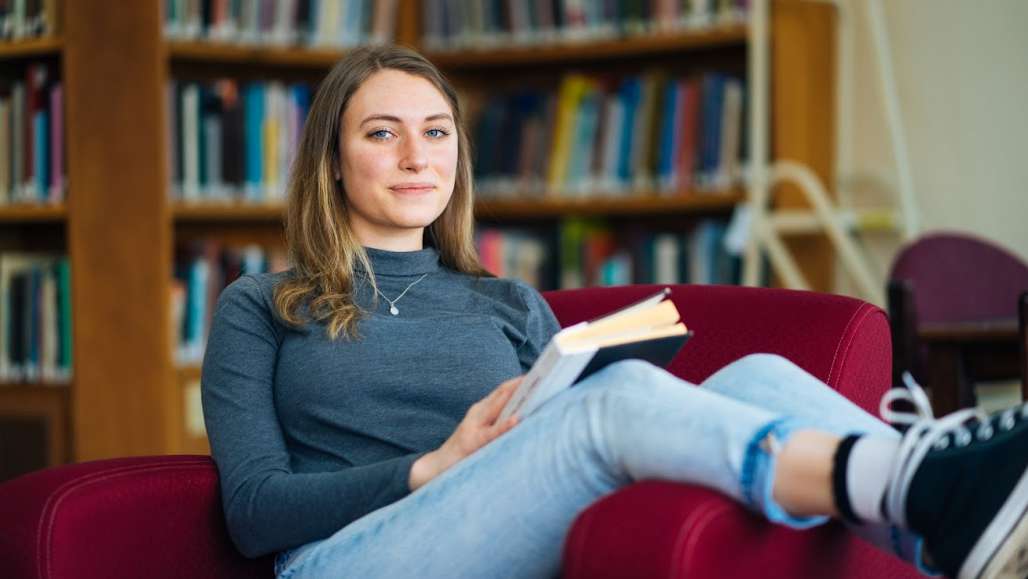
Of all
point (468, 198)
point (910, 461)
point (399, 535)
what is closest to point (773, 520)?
point (910, 461)

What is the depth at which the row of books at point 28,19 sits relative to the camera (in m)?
3.39

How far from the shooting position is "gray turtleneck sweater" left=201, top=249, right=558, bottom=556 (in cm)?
147

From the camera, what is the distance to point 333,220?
1.78m

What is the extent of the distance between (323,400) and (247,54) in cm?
225

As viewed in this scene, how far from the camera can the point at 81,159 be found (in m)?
3.35

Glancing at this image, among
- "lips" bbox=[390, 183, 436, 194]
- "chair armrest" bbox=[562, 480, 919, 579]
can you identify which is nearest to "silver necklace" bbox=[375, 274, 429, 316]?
"lips" bbox=[390, 183, 436, 194]

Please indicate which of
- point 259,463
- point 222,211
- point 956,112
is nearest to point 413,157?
point 259,463

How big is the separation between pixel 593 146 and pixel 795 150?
1.93ft

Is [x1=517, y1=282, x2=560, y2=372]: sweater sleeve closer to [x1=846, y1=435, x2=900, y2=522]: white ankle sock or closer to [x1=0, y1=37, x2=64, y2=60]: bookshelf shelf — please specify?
[x1=846, y1=435, x2=900, y2=522]: white ankle sock

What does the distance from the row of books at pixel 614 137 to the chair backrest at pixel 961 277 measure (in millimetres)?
629

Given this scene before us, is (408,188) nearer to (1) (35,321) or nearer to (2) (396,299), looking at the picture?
(2) (396,299)

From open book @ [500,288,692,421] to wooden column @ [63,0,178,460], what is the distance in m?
2.22

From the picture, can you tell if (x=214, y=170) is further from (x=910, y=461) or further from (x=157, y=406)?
(x=910, y=461)

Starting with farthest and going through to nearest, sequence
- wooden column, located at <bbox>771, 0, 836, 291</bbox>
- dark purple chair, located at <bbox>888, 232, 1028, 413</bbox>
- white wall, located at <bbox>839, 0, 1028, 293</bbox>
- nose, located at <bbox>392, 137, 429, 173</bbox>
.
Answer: wooden column, located at <bbox>771, 0, 836, 291</bbox>, white wall, located at <bbox>839, 0, 1028, 293</bbox>, dark purple chair, located at <bbox>888, 232, 1028, 413</bbox>, nose, located at <bbox>392, 137, 429, 173</bbox>
